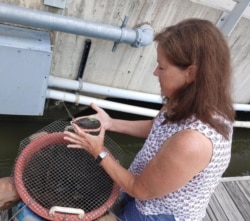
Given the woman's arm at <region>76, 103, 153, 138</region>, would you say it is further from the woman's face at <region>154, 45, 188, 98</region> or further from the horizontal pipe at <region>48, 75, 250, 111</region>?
the horizontal pipe at <region>48, 75, 250, 111</region>

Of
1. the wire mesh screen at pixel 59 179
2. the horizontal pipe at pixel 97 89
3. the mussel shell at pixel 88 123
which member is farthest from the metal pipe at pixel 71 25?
the mussel shell at pixel 88 123

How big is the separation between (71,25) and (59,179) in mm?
1435

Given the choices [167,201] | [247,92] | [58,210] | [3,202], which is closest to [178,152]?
[167,201]

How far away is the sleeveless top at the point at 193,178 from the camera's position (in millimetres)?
1264

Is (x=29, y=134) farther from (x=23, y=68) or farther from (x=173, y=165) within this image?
(x=173, y=165)

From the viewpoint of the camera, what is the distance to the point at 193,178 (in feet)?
4.50

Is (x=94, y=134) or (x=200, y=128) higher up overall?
(x=200, y=128)

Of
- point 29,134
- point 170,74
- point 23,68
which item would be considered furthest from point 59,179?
point 29,134

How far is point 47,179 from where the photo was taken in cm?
158

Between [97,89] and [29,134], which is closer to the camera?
[97,89]

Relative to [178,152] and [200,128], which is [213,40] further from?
[178,152]

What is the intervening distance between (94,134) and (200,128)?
0.56m

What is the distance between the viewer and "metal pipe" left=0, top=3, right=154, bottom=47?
7.67 ft

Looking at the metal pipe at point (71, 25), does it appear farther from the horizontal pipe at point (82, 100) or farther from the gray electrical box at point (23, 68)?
the horizontal pipe at point (82, 100)
